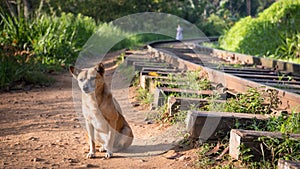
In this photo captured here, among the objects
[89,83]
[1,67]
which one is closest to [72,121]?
[89,83]

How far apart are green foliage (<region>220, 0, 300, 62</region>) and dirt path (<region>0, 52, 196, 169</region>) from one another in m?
8.57

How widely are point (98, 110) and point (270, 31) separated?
12.0 metres

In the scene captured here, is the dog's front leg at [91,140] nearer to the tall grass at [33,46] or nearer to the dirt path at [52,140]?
the dirt path at [52,140]

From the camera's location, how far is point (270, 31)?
15.4 m

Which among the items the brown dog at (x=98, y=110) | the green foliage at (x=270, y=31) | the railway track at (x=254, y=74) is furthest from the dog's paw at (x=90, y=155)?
the green foliage at (x=270, y=31)

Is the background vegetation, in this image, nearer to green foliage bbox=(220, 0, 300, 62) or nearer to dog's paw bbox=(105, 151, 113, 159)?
green foliage bbox=(220, 0, 300, 62)

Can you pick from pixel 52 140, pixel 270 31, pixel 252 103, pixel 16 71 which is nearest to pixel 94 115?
pixel 52 140

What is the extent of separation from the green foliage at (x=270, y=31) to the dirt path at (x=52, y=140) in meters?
8.57

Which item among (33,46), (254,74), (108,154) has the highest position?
(33,46)

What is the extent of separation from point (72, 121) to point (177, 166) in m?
2.29

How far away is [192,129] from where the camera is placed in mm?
4062

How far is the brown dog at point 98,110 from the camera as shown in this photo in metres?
4.37

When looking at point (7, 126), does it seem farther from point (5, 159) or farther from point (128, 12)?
point (128, 12)

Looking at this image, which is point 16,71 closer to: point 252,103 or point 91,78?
point 91,78
